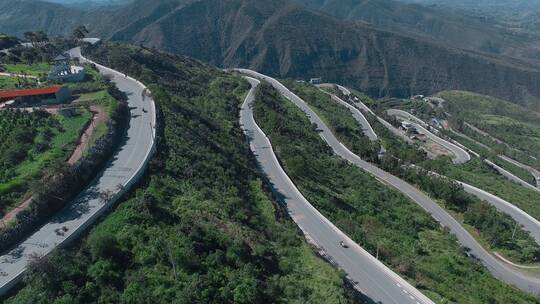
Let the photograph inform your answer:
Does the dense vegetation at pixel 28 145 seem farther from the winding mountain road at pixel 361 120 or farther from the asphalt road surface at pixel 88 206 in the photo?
the winding mountain road at pixel 361 120

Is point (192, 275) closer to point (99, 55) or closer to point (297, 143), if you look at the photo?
point (297, 143)

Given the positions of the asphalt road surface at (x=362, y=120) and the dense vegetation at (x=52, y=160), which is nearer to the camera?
the dense vegetation at (x=52, y=160)

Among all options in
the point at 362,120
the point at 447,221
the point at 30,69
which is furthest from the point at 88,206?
the point at 362,120

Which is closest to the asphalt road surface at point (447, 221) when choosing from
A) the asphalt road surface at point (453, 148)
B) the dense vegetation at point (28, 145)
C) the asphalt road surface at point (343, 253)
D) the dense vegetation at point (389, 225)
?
the dense vegetation at point (389, 225)

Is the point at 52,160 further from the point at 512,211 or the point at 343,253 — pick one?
the point at 512,211

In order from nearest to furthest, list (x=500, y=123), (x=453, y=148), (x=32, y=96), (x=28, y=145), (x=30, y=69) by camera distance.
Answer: (x=28, y=145), (x=32, y=96), (x=30, y=69), (x=453, y=148), (x=500, y=123)

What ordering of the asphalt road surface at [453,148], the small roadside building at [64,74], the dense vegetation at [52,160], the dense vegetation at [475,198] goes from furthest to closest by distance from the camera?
the asphalt road surface at [453,148] → the small roadside building at [64,74] → the dense vegetation at [475,198] → the dense vegetation at [52,160]
